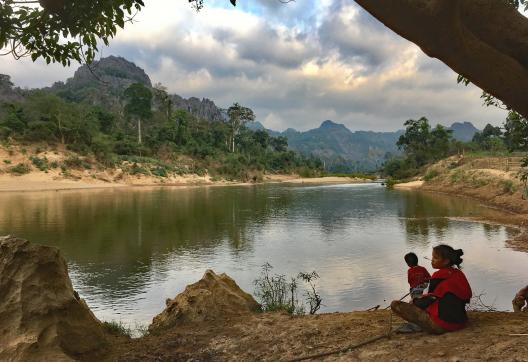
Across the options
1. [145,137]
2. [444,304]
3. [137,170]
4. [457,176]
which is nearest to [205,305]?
[444,304]

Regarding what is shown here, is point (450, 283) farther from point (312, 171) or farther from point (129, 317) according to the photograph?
point (312, 171)

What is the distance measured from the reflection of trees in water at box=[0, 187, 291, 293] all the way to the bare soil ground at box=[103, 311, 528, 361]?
24.5 feet

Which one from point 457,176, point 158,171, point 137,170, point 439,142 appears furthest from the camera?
point 439,142

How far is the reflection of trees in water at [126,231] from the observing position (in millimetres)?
16750

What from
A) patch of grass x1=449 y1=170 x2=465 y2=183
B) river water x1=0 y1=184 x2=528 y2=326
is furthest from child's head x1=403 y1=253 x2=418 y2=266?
patch of grass x1=449 y1=170 x2=465 y2=183

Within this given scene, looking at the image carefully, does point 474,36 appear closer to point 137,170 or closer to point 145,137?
point 137,170

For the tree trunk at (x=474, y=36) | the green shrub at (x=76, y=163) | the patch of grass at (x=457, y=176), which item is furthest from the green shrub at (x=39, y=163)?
the tree trunk at (x=474, y=36)

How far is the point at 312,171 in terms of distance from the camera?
120625mm

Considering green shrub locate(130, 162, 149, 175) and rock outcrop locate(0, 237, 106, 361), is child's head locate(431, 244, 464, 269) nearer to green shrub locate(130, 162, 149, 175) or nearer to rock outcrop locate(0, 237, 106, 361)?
rock outcrop locate(0, 237, 106, 361)

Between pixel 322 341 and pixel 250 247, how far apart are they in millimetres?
15182

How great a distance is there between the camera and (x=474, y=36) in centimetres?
446

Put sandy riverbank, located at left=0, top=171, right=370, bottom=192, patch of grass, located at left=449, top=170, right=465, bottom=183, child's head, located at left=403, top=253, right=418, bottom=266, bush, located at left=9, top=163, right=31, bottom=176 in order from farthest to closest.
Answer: bush, located at left=9, top=163, right=31, bottom=176, sandy riverbank, located at left=0, top=171, right=370, bottom=192, patch of grass, located at left=449, top=170, right=465, bottom=183, child's head, located at left=403, top=253, right=418, bottom=266

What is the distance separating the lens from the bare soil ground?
4.68m

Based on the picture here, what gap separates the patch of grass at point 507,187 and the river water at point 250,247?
11.7 feet
